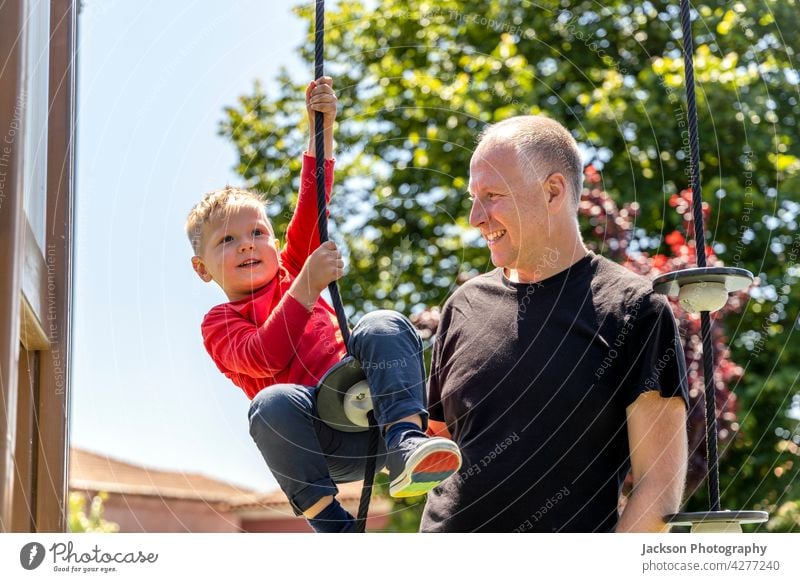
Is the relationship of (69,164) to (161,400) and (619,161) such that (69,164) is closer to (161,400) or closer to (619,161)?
(161,400)

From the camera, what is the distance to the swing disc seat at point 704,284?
2002 mm

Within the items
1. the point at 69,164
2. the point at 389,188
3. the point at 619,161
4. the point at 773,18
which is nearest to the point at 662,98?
the point at 619,161

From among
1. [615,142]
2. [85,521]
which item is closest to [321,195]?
[615,142]

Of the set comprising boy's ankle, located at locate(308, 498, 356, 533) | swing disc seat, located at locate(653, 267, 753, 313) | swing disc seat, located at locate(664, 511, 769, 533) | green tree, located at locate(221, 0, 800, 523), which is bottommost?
swing disc seat, located at locate(664, 511, 769, 533)

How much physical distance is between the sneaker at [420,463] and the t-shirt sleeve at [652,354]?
39 centimetres

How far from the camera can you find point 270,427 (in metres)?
2.21

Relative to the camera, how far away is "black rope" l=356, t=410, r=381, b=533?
2.10 m

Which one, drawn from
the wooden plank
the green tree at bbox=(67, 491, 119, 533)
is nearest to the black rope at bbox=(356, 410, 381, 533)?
the wooden plank

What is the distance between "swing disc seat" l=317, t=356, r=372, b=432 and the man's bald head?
0.59 m

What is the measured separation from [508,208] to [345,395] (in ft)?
1.73

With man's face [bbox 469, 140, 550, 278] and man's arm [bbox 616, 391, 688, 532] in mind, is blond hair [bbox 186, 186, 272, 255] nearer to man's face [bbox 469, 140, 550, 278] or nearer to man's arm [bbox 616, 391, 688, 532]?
man's face [bbox 469, 140, 550, 278]

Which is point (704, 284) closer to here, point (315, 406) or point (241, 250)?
point (315, 406)

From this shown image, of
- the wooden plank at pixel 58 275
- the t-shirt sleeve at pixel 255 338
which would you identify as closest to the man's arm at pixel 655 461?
the t-shirt sleeve at pixel 255 338
